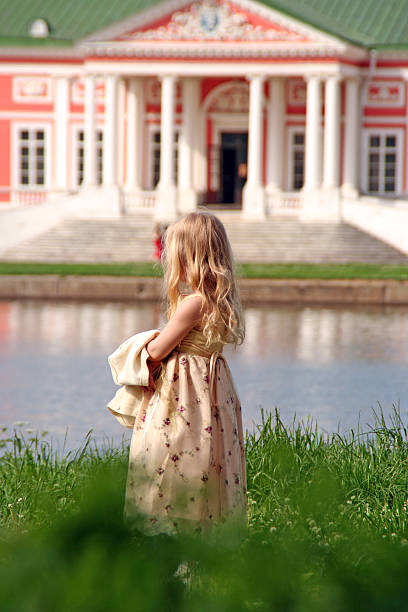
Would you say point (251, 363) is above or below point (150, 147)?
below

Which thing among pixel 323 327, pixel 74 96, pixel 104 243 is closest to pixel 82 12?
pixel 74 96

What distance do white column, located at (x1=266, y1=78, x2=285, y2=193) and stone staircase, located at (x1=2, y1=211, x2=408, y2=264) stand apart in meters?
3.55

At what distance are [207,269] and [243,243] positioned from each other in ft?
97.8

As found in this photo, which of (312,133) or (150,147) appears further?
(150,147)

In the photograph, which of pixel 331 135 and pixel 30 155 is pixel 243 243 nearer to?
pixel 331 135

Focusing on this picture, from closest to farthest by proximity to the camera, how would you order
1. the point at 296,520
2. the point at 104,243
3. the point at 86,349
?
the point at 296,520
the point at 86,349
the point at 104,243

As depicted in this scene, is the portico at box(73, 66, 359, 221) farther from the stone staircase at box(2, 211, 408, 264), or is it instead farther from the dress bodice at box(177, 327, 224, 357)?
the dress bodice at box(177, 327, 224, 357)

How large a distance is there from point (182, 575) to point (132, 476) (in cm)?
60

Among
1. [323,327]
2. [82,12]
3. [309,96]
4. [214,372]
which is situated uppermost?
[82,12]

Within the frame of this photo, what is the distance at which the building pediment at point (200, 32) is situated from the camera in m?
37.4

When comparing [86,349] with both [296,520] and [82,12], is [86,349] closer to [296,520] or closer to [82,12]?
[296,520]

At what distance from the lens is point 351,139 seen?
3981cm

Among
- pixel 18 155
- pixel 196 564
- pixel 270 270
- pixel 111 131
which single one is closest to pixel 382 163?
pixel 111 131

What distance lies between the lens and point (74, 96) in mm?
42094
